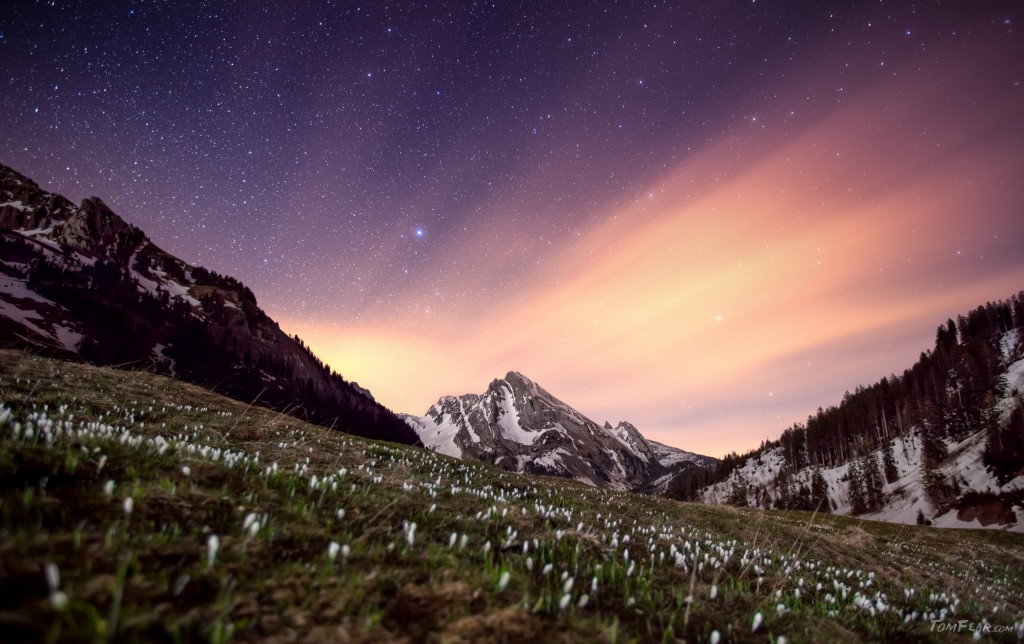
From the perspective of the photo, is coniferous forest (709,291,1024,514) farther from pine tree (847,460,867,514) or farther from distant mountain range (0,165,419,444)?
distant mountain range (0,165,419,444)

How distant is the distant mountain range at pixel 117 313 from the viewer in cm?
11550

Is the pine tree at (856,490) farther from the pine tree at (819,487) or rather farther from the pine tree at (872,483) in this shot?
the pine tree at (819,487)

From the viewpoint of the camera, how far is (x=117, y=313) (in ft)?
462

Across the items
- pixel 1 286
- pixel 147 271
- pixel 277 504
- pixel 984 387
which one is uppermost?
pixel 147 271

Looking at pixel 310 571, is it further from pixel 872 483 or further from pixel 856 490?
pixel 872 483

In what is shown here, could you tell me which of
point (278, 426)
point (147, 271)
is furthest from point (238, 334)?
point (278, 426)

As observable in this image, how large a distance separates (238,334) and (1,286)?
85.4 metres

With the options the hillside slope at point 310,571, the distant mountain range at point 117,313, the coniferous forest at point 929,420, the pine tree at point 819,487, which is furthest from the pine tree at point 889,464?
the hillside slope at point 310,571

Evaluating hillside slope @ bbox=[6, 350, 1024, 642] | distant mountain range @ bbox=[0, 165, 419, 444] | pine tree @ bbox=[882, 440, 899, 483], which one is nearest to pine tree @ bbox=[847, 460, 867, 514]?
pine tree @ bbox=[882, 440, 899, 483]

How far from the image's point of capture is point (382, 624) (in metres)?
3.02

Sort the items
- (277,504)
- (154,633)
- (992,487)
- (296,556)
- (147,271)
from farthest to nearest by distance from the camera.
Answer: (147,271) → (992,487) → (277,504) → (296,556) → (154,633)

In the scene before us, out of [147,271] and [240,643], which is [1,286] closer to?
[147,271]

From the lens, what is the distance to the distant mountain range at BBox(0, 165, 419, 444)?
116 meters


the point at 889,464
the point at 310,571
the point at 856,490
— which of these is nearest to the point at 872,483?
the point at 856,490
